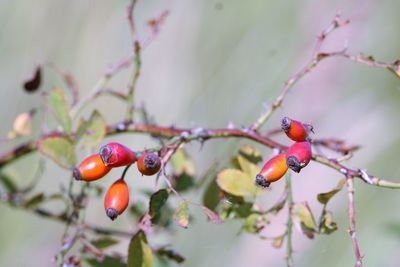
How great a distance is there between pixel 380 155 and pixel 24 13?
1356 mm

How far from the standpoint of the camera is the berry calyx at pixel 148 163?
1.79 ft

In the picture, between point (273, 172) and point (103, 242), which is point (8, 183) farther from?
point (273, 172)

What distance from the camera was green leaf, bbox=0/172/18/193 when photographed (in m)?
1.09

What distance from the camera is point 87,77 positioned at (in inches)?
Result: 85.0

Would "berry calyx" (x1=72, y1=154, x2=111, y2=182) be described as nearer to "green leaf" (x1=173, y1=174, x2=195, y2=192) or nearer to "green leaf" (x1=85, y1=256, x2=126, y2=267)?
"green leaf" (x1=85, y1=256, x2=126, y2=267)

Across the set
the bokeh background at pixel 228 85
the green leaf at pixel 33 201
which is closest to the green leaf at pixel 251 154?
the green leaf at pixel 33 201

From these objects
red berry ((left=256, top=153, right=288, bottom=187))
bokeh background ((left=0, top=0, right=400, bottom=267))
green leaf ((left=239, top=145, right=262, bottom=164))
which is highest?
bokeh background ((left=0, top=0, right=400, bottom=267))

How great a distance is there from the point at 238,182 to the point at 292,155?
24 centimetres

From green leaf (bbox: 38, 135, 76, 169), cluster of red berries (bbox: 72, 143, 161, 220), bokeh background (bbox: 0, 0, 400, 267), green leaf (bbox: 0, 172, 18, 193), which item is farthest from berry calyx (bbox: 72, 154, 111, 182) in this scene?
bokeh background (bbox: 0, 0, 400, 267)

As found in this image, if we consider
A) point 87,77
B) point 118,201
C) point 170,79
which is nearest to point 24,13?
point 87,77

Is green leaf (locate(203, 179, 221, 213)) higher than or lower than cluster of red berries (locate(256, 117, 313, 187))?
higher

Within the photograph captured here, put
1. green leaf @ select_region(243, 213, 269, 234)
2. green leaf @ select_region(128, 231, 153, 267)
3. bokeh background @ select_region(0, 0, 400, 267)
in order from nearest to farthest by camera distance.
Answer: green leaf @ select_region(128, 231, 153, 267), green leaf @ select_region(243, 213, 269, 234), bokeh background @ select_region(0, 0, 400, 267)

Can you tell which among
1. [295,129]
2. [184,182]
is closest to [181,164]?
[184,182]

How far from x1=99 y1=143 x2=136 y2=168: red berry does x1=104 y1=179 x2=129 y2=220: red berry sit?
27 millimetres
